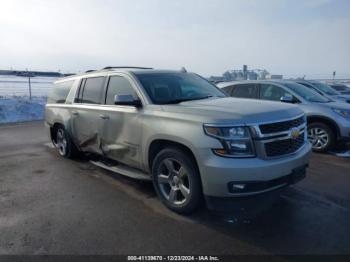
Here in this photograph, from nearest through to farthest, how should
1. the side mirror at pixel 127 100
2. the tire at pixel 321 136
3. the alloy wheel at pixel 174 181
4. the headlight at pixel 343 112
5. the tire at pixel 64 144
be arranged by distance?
the alloy wheel at pixel 174 181 → the side mirror at pixel 127 100 → the tire at pixel 64 144 → the headlight at pixel 343 112 → the tire at pixel 321 136

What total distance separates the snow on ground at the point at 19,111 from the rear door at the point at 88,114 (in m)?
8.80

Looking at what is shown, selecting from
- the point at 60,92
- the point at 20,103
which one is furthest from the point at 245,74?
the point at 60,92

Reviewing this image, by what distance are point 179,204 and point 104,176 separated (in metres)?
2.14

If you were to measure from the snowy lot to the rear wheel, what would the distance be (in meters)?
5.60

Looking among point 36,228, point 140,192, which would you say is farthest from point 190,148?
point 36,228

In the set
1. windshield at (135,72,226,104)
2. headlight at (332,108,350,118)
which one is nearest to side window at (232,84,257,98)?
headlight at (332,108,350,118)

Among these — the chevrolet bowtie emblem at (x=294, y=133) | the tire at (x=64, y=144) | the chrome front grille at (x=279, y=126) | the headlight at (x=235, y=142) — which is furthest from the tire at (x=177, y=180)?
the tire at (x=64, y=144)

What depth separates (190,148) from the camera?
3461mm

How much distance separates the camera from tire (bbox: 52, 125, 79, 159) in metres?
6.32

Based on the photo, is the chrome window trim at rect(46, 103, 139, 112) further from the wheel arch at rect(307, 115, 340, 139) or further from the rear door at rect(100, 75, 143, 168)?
the wheel arch at rect(307, 115, 340, 139)

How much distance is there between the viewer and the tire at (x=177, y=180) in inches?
140

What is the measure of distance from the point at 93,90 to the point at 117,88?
837 millimetres

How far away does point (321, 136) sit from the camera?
22.8 feet

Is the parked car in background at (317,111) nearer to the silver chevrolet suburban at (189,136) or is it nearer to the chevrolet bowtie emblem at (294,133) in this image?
the chevrolet bowtie emblem at (294,133)
